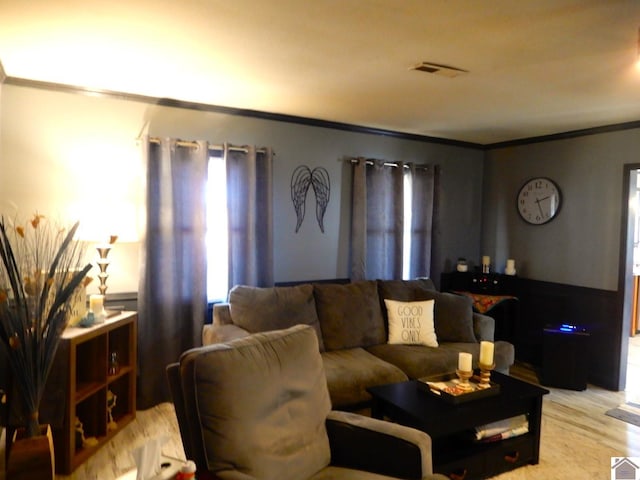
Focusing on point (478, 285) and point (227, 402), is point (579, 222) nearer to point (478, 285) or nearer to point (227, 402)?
point (478, 285)

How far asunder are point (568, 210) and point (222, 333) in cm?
356

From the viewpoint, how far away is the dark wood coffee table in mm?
2299

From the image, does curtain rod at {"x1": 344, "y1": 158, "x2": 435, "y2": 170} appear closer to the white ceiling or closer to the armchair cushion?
the white ceiling

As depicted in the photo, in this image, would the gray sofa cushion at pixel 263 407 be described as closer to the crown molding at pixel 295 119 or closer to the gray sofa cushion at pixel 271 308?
the gray sofa cushion at pixel 271 308

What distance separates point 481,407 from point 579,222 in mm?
2725

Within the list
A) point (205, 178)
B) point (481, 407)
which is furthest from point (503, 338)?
point (205, 178)

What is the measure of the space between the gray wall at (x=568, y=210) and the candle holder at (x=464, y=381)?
7.72ft

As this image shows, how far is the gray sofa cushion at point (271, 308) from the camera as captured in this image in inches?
124

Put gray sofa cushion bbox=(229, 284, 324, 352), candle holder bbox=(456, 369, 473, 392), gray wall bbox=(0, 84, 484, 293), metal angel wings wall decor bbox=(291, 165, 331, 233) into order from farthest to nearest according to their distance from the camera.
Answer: metal angel wings wall decor bbox=(291, 165, 331, 233), gray sofa cushion bbox=(229, 284, 324, 352), gray wall bbox=(0, 84, 484, 293), candle holder bbox=(456, 369, 473, 392)

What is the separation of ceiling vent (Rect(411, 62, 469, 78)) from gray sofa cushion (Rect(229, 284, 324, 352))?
71.5 inches

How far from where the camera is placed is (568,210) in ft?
14.3

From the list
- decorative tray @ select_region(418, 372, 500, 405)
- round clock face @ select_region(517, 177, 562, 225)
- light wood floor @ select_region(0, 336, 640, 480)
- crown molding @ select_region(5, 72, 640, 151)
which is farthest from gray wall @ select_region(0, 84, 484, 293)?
decorative tray @ select_region(418, 372, 500, 405)

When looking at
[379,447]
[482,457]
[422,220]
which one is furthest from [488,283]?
[379,447]

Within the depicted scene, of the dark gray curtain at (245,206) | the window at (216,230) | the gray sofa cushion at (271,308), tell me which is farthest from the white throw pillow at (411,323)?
the window at (216,230)
